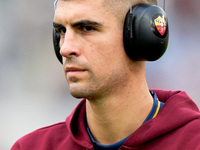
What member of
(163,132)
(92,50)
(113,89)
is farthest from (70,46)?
(163,132)

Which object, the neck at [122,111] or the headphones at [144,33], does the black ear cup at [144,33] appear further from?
the neck at [122,111]

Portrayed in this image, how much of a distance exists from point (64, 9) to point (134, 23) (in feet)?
1.24

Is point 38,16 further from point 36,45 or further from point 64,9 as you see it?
point 64,9

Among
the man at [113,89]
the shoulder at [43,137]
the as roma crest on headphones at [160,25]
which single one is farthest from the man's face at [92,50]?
the shoulder at [43,137]

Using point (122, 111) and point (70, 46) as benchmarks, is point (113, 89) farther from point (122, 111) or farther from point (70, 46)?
point (70, 46)

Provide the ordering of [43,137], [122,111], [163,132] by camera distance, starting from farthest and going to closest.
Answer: [43,137], [122,111], [163,132]

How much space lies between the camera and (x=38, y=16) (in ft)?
20.9

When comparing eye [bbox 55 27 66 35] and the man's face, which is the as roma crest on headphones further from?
eye [bbox 55 27 66 35]

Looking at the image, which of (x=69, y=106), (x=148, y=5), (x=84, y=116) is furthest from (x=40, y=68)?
(x=148, y=5)

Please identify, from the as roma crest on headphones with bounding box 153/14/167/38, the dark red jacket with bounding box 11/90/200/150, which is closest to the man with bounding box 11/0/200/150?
the dark red jacket with bounding box 11/90/200/150

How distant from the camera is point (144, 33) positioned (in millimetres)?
2279

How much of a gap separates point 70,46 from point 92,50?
0.37 ft

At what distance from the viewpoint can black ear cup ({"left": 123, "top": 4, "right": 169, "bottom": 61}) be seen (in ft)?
7.48

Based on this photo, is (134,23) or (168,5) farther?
(168,5)
